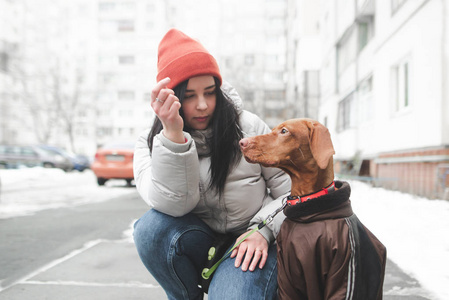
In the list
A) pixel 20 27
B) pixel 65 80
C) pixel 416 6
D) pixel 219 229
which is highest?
pixel 20 27

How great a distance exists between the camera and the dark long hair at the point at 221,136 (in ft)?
5.87

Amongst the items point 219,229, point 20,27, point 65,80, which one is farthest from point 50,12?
point 219,229

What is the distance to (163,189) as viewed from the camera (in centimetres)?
165

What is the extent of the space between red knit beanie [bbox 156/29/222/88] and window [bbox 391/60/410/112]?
5777mm

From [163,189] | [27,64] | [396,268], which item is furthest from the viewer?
[27,64]

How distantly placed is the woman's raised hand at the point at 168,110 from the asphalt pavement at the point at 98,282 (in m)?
1.26

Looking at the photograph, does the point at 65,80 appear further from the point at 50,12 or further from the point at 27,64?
the point at 50,12

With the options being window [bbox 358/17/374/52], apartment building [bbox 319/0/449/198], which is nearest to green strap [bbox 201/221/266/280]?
apartment building [bbox 319/0/449/198]

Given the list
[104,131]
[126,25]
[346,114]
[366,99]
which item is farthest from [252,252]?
[126,25]

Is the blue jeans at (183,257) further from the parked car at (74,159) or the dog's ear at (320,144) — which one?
the parked car at (74,159)

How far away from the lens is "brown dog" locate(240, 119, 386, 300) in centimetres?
140

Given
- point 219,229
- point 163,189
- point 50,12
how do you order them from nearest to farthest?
1. point 163,189
2. point 219,229
3. point 50,12

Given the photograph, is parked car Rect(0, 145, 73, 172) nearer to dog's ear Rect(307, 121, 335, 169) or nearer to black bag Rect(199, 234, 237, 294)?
black bag Rect(199, 234, 237, 294)

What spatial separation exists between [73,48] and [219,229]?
3630cm
